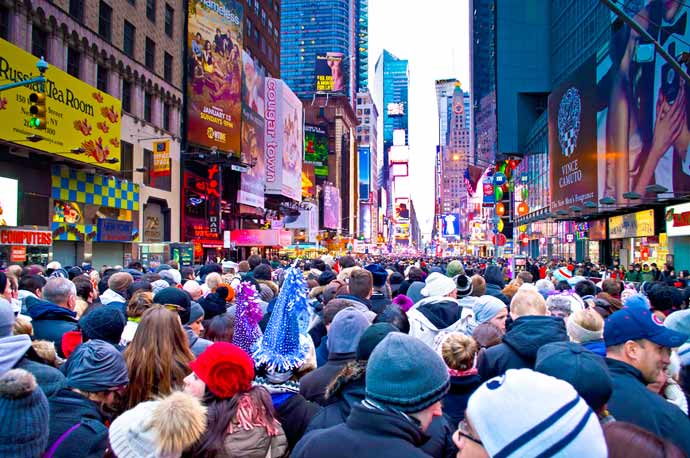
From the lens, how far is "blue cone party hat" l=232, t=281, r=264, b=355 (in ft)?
17.3

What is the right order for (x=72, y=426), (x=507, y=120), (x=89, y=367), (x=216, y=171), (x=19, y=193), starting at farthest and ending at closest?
(x=507, y=120)
(x=216, y=171)
(x=19, y=193)
(x=89, y=367)
(x=72, y=426)

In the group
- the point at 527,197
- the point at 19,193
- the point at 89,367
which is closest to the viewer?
the point at 89,367

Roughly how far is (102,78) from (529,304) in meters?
31.9

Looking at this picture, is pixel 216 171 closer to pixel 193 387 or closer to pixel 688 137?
pixel 688 137

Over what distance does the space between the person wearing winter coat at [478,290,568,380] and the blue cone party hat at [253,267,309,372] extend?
162cm

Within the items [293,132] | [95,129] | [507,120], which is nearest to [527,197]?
[507,120]

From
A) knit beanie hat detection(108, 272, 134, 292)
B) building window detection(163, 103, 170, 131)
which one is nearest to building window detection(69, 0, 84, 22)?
building window detection(163, 103, 170, 131)

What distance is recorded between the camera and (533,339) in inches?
200

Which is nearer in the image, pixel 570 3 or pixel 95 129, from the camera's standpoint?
pixel 95 129

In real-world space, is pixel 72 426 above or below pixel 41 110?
below

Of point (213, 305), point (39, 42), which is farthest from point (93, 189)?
point (213, 305)

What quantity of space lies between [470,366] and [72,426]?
9.18ft

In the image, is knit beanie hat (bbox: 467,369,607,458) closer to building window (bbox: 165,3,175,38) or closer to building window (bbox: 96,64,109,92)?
building window (bbox: 96,64,109,92)

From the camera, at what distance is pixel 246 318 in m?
5.36
